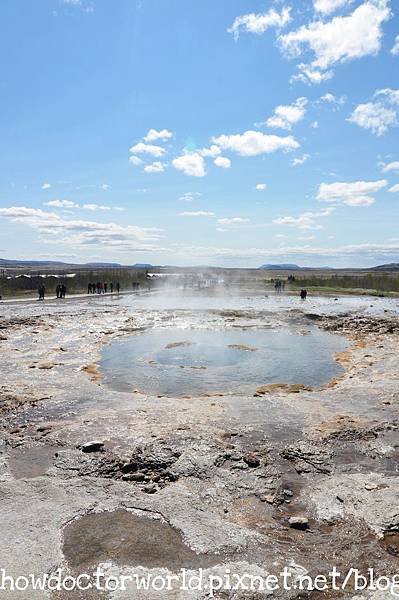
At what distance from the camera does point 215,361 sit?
47.1 ft

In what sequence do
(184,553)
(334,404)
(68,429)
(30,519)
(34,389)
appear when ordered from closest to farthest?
1. (184,553)
2. (30,519)
3. (68,429)
4. (334,404)
5. (34,389)

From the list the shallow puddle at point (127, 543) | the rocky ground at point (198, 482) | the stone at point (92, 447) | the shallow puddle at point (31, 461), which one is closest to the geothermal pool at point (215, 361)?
the rocky ground at point (198, 482)

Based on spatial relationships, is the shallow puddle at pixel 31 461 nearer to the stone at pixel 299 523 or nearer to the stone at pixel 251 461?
the stone at pixel 251 461

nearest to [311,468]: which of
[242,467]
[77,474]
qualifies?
[242,467]

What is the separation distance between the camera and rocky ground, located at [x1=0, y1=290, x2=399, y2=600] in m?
4.03

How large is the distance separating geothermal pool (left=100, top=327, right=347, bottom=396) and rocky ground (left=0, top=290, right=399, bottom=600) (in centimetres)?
114

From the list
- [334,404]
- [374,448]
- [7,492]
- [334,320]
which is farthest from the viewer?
[334,320]

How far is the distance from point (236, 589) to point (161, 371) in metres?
9.48

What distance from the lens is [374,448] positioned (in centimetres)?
683

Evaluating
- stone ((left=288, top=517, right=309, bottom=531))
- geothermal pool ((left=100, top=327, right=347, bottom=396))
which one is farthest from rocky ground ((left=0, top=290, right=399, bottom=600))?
geothermal pool ((left=100, top=327, right=347, bottom=396))

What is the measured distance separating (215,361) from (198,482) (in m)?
8.82

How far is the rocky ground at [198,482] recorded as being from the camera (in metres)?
4.03

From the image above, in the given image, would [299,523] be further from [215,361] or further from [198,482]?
[215,361]

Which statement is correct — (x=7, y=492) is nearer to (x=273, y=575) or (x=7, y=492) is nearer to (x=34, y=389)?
(x=273, y=575)
